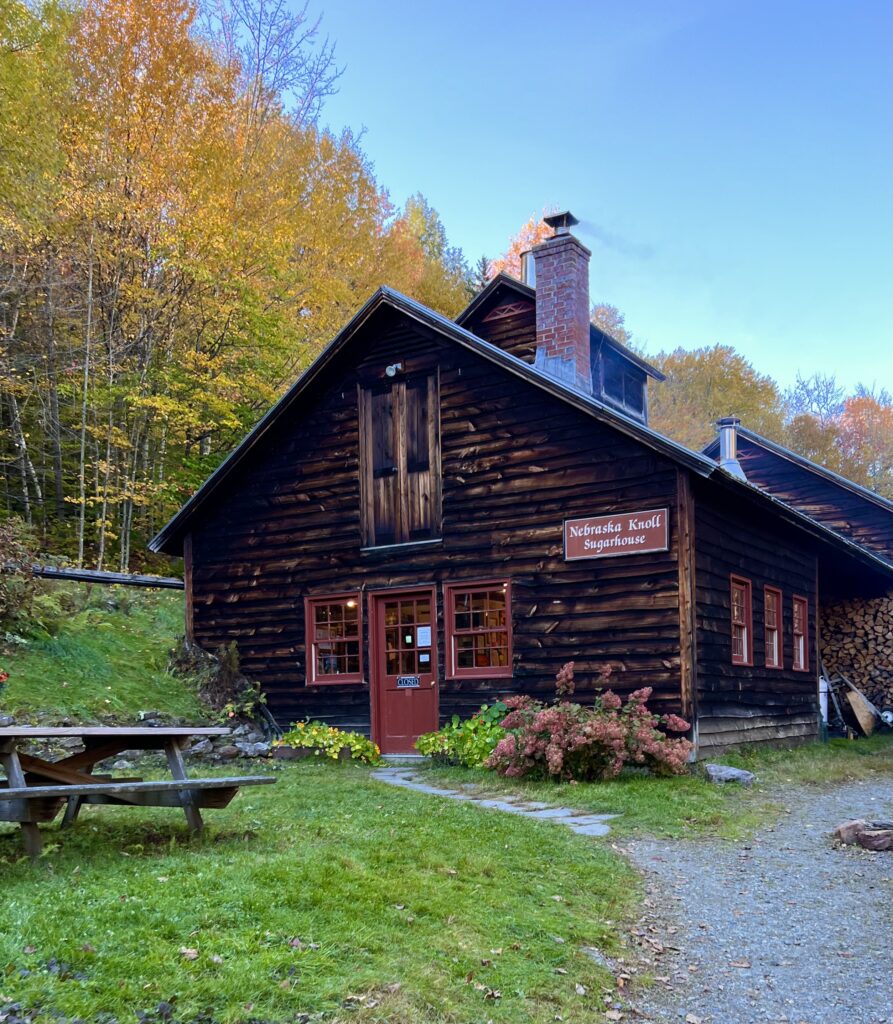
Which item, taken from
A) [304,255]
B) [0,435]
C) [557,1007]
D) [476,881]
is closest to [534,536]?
[476,881]

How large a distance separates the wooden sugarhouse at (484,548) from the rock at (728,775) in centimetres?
69

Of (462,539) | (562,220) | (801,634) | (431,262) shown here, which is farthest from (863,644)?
(431,262)

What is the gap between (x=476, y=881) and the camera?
6086mm

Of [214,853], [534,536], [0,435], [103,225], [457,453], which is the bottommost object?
[214,853]

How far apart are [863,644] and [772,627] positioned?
496 cm

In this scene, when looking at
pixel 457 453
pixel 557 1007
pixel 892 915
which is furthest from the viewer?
pixel 457 453

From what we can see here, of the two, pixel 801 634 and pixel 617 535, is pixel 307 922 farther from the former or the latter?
pixel 801 634

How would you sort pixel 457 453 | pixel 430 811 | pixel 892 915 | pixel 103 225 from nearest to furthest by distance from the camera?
pixel 892 915 < pixel 430 811 < pixel 457 453 < pixel 103 225

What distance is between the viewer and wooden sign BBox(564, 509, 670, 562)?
1225cm

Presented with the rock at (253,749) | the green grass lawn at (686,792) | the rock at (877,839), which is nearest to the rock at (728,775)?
the green grass lawn at (686,792)

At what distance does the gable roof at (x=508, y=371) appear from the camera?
12.0 m

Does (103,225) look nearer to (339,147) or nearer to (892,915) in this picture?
(339,147)

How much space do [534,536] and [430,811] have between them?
213 inches

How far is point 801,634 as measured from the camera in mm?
17078
